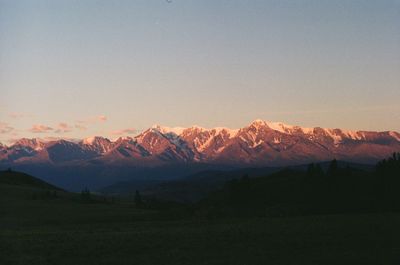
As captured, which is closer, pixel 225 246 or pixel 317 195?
pixel 225 246

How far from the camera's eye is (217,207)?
133000mm

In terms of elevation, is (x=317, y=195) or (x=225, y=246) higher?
(x=317, y=195)

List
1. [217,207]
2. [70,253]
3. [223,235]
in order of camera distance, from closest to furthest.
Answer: [70,253], [223,235], [217,207]

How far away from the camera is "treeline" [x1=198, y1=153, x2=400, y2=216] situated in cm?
12344

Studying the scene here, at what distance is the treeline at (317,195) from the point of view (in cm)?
12344

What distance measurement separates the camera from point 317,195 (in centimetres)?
13075

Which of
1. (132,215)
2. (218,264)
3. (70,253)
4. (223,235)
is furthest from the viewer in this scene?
(132,215)

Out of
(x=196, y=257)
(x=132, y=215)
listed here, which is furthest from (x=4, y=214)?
(x=196, y=257)

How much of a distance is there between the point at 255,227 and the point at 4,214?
227 ft

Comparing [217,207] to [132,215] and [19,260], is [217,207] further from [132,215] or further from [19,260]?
[19,260]

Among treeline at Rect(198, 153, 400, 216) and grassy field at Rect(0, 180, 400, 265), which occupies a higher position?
treeline at Rect(198, 153, 400, 216)

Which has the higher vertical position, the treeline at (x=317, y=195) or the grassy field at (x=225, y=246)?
the treeline at (x=317, y=195)

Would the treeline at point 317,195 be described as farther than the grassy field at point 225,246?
Yes

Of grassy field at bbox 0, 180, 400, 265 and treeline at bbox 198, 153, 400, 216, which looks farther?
treeline at bbox 198, 153, 400, 216
